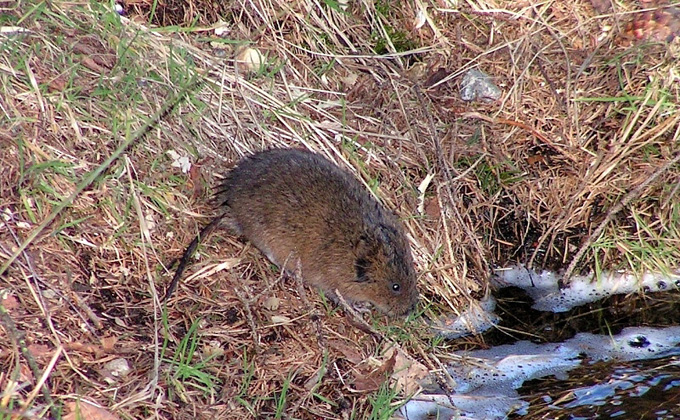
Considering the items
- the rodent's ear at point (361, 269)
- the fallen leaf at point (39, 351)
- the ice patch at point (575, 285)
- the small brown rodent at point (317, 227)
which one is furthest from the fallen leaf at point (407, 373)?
the fallen leaf at point (39, 351)

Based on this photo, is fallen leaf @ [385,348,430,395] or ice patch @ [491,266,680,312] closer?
fallen leaf @ [385,348,430,395]

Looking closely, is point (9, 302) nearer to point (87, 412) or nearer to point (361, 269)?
point (87, 412)

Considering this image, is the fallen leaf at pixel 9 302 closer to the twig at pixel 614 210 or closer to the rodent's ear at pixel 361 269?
the rodent's ear at pixel 361 269

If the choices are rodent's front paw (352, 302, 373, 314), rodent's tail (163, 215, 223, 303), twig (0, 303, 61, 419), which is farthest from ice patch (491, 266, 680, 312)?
twig (0, 303, 61, 419)

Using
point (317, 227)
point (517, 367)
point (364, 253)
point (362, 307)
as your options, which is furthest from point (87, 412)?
point (517, 367)

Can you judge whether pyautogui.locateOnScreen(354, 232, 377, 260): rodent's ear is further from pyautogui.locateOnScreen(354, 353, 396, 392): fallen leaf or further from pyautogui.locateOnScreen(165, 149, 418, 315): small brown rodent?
pyautogui.locateOnScreen(354, 353, 396, 392): fallen leaf
